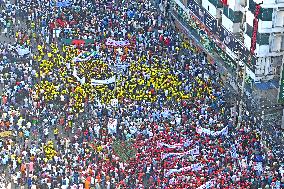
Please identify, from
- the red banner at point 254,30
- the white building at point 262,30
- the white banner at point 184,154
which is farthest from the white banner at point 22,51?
the white banner at point 184,154

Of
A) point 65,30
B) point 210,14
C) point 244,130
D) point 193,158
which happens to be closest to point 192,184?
point 193,158

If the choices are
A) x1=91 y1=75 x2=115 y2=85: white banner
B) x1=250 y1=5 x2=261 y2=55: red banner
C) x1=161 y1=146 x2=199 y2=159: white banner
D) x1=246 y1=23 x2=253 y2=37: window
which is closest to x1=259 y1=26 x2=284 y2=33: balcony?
x1=250 y1=5 x2=261 y2=55: red banner

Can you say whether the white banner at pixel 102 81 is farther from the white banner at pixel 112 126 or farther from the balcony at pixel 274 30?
the balcony at pixel 274 30

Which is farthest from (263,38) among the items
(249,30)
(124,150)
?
(124,150)

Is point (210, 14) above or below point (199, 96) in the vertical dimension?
above

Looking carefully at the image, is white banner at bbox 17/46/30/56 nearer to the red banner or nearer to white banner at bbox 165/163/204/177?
the red banner

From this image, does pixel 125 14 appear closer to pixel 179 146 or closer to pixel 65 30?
pixel 65 30
